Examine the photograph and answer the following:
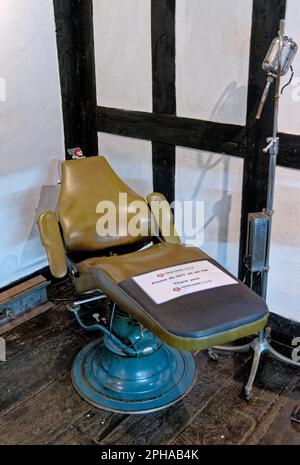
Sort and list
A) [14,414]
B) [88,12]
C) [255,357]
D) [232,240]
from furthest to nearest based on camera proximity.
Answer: [88,12]
[232,240]
[255,357]
[14,414]

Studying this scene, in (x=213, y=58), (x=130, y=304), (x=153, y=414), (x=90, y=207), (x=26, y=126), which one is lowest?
(x=153, y=414)

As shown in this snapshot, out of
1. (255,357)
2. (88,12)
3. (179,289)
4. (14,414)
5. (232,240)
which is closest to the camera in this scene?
(179,289)

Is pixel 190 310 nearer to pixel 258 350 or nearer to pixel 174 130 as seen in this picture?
pixel 258 350

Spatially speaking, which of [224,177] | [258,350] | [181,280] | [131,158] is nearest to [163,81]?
[131,158]

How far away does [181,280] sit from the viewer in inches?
73.7

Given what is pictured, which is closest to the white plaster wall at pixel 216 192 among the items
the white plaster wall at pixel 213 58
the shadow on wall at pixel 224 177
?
the shadow on wall at pixel 224 177

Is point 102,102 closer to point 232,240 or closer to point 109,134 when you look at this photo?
point 109,134

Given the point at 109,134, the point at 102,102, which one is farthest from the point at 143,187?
the point at 102,102

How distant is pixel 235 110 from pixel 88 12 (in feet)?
3.74

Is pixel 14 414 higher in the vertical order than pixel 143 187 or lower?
lower

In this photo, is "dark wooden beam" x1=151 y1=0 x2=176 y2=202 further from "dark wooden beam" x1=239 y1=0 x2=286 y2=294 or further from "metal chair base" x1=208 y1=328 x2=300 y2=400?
"metal chair base" x1=208 y1=328 x2=300 y2=400

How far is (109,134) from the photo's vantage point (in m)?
3.00

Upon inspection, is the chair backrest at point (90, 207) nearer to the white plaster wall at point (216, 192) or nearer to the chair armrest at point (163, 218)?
the chair armrest at point (163, 218)

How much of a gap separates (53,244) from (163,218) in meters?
0.54
